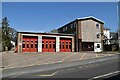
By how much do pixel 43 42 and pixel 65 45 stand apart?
4.95 meters

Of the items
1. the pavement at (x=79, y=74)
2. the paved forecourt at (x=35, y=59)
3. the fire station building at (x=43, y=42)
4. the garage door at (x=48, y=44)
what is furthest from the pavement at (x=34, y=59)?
the garage door at (x=48, y=44)

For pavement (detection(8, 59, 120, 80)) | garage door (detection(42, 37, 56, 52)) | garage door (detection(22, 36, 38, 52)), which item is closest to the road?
pavement (detection(8, 59, 120, 80))

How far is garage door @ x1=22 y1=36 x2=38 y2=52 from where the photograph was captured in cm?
4807

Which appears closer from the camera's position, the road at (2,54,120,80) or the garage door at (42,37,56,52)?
the road at (2,54,120,80)

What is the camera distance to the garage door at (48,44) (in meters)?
49.9

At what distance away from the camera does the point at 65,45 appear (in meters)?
52.1

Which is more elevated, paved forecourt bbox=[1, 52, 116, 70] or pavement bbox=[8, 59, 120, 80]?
paved forecourt bbox=[1, 52, 116, 70]

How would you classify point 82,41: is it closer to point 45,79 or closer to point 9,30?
point 45,79

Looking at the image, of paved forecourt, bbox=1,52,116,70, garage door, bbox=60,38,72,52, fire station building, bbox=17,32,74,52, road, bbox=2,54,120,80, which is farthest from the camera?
garage door, bbox=60,38,72,52

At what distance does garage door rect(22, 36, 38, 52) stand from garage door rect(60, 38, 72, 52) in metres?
5.68

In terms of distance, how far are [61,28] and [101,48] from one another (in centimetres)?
1562

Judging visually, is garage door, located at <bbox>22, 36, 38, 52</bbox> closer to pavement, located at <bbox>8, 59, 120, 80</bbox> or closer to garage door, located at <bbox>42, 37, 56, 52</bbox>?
garage door, located at <bbox>42, 37, 56, 52</bbox>

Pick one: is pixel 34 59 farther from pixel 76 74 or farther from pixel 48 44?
pixel 48 44

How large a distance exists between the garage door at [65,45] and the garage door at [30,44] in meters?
5.68
